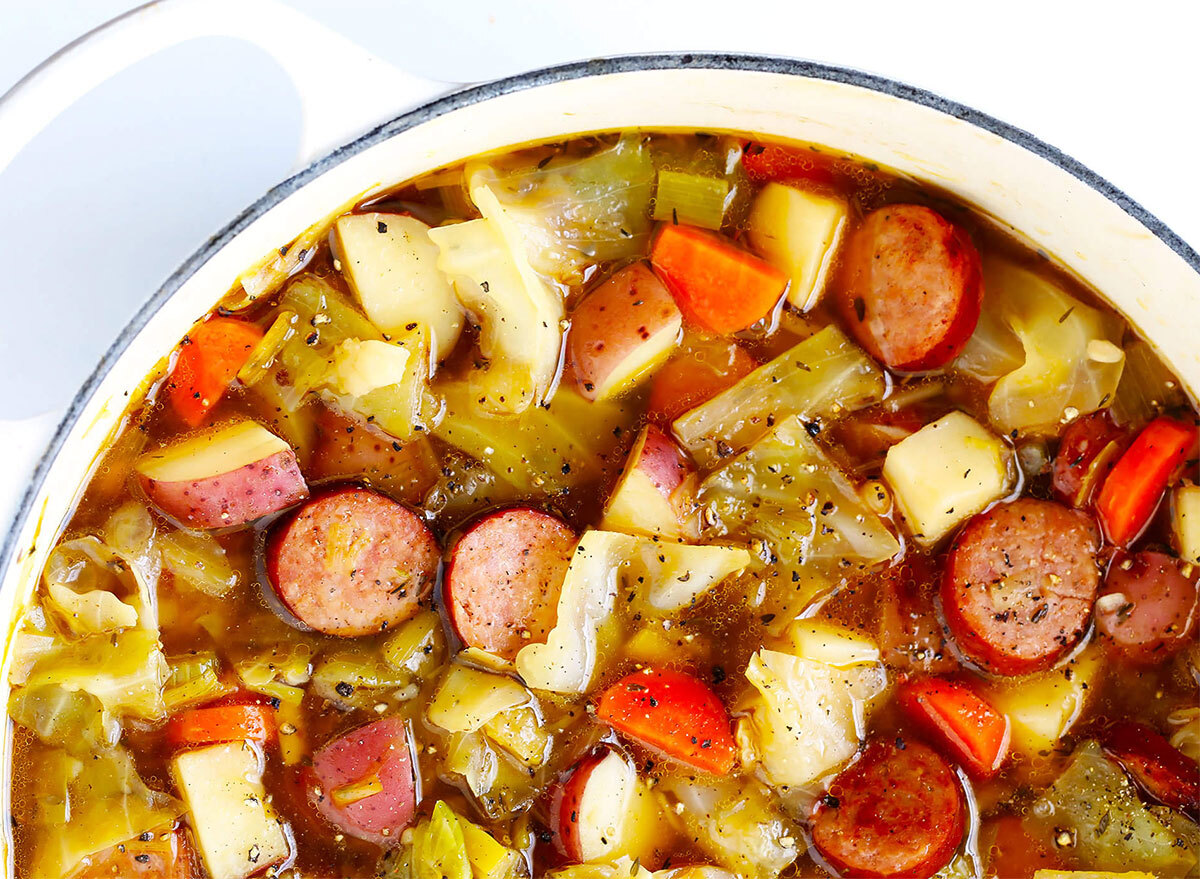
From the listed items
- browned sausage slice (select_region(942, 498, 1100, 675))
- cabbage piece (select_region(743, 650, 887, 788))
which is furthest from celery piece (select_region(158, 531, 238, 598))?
browned sausage slice (select_region(942, 498, 1100, 675))

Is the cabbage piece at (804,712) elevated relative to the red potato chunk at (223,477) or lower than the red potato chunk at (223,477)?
lower

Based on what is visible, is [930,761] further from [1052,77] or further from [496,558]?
[1052,77]

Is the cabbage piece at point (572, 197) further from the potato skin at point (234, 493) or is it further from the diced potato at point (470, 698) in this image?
the diced potato at point (470, 698)

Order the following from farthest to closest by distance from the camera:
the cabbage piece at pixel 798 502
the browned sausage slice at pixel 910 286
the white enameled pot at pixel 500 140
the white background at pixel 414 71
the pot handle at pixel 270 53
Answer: the white background at pixel 414 71 < the cabbage piece at pixel 798 502 < the browned sausage slice at pixel 910 286 < the white enameled pot at pixel 500 140 < the pot handle at pixel 270 53

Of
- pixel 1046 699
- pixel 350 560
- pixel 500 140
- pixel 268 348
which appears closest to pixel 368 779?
pixel 350 560

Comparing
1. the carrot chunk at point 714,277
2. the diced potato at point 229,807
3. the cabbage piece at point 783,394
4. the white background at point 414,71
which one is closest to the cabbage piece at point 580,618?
the cabbage piece at point 783,394

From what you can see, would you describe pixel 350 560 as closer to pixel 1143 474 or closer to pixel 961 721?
pixel 961 721

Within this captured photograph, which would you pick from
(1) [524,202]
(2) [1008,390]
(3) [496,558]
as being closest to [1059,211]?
(2) [1008,390]
